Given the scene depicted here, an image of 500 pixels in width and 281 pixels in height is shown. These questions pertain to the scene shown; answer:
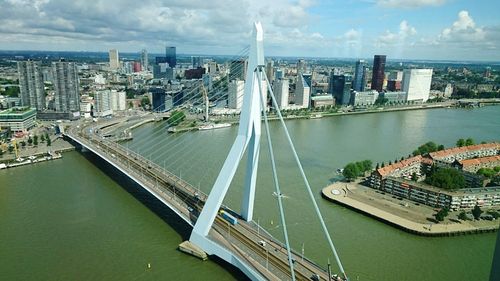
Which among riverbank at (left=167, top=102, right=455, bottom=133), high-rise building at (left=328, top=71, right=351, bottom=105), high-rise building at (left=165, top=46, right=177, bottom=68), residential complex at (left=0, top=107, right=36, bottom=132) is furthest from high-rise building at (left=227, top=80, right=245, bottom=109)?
high-rise building at (left=165, top=46, right=177, bottom=68)

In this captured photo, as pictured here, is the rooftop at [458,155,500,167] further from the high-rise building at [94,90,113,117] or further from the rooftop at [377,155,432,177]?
the high-rise building at [94,90,113,117]

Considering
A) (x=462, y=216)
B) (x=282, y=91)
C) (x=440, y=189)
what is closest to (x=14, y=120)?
(x=282, y=91)

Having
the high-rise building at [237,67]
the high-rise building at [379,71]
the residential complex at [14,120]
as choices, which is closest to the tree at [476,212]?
the high-rise building at [237,67]

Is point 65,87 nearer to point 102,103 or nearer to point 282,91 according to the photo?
point 102,103

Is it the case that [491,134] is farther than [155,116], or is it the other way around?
[155,116]

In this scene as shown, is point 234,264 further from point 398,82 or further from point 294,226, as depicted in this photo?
point 398,82

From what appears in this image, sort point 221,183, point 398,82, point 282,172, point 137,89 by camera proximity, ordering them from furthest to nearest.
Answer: point 398,82 < point 137,89 < point 282,172 < point 221,183

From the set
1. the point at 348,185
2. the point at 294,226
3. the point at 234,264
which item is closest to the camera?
the point at 234,264

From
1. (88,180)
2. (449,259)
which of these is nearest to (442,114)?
(449,259)
